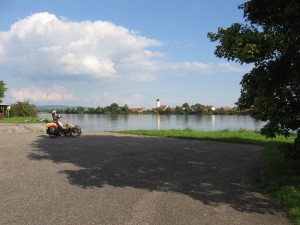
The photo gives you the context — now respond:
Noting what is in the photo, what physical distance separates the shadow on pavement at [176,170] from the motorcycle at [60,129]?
15.5 feet

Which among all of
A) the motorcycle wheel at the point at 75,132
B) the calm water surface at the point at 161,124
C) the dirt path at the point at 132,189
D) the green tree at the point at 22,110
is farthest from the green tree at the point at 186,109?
the dirt path at the point at 132,189

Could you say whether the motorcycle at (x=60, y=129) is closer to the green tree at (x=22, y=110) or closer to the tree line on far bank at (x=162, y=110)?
the green tree at (x=22, y=110)

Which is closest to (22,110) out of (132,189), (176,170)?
(176,170)

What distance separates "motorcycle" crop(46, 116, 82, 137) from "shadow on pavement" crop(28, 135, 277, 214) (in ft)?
15.5

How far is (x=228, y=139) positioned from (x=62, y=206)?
13.2 metres

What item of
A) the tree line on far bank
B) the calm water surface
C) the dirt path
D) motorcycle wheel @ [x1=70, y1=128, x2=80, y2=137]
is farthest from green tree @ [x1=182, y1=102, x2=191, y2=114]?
the dirt path

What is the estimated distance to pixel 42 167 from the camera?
9.73 metres

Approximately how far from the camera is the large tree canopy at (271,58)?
7.36 m

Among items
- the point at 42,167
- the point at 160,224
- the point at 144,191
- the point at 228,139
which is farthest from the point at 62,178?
the point at 228,139

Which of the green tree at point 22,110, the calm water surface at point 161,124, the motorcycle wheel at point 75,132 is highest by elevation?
the green tree at point 22,110

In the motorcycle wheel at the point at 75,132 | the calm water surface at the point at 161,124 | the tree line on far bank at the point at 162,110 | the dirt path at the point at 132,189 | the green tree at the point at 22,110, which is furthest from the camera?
the tree line on far bank at the point at 162,110

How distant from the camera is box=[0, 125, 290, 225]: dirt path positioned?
18.5 feet

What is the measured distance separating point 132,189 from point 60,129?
13.1 m

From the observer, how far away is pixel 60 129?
1961cm
